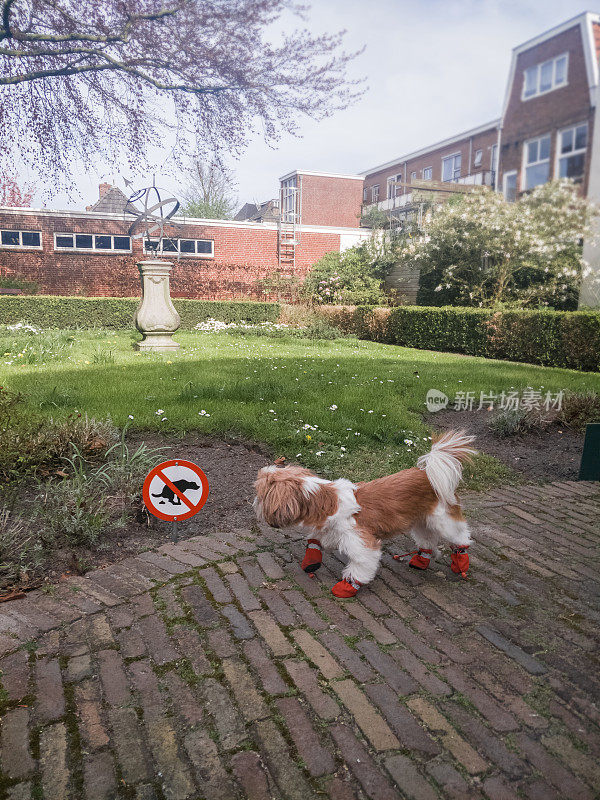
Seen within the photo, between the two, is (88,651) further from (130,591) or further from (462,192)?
(462,192)

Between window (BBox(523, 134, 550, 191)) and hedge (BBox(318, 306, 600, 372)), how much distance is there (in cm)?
598

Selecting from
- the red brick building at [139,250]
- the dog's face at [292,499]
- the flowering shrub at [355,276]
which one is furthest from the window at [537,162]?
the red brick building at [139,250]

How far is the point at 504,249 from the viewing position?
28.3 feet

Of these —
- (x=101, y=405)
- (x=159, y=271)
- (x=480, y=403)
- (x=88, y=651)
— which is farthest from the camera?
(x=159, y=271)

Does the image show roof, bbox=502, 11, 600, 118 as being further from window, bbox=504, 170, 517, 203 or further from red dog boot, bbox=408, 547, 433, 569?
red dog boot, bbox=408, 547, 433, 569

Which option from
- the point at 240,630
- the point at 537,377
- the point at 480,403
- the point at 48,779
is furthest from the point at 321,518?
the point at 537,377

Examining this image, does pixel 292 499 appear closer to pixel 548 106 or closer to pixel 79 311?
pixel 548 106

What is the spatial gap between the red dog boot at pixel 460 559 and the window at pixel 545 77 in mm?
2383

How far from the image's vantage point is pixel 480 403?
6695 mm

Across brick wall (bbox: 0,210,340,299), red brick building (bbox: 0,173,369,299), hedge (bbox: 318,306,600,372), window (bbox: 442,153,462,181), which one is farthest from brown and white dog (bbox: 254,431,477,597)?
brick wall (bbox: 0,210,340,299)

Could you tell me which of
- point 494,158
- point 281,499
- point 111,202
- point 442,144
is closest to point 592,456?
point 494,158

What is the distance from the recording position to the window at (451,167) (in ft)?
16.1

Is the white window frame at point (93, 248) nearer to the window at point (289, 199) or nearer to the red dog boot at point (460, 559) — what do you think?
the window at point (289, 199)

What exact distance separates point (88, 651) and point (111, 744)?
52cm
